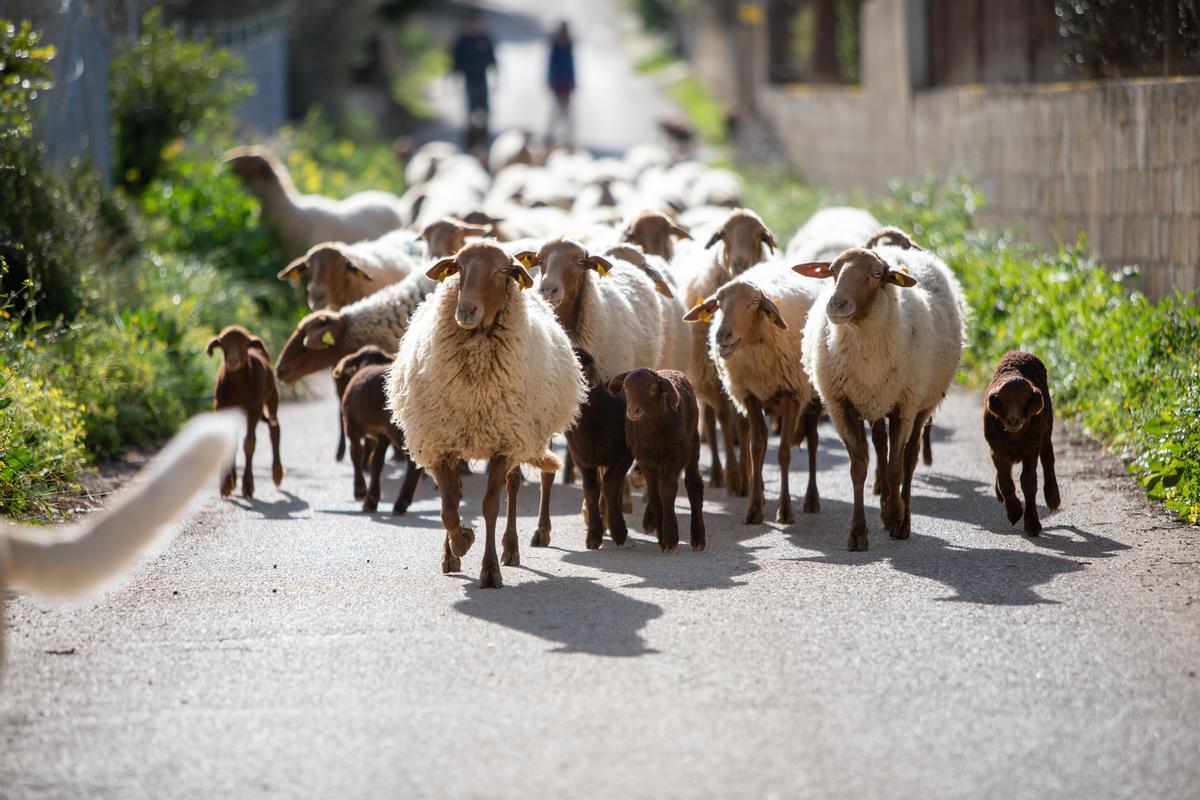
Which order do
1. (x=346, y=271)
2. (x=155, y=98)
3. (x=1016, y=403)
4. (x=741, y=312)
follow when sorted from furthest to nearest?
(x=155, y=98), (x=346, y=271), (x=741, y=312), (x=1016, y=403)

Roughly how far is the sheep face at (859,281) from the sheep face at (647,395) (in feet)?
3.19

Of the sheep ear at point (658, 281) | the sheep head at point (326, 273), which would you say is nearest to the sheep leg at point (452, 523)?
the sheep ear at point (658, 281)

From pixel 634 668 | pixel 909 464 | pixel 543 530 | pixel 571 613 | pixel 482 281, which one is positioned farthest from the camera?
pixel 909 464

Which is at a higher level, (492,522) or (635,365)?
(635,365)

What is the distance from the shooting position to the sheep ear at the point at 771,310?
902cm

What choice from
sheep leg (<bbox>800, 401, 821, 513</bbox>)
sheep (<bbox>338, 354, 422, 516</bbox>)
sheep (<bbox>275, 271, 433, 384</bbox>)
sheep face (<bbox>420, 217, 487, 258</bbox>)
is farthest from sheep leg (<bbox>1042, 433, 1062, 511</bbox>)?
sheep face (<bbox>420, 217, 487, 258</bbox>)

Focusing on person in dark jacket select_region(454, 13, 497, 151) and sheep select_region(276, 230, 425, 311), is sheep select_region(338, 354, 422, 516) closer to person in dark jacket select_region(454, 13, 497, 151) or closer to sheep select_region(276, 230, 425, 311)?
sheep select_region(276, 230, 425, 311)

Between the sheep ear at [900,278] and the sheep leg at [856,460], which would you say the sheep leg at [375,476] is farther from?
the sheep ear at [900,278]

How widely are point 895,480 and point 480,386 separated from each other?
239 cm

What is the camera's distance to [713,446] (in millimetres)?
10594

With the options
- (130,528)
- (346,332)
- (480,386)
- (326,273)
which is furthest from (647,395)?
(326,273)

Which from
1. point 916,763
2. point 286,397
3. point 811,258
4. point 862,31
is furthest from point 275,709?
point 862,31

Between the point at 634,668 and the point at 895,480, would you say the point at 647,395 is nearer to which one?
the point at 895,480

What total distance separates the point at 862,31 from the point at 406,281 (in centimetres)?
1497
